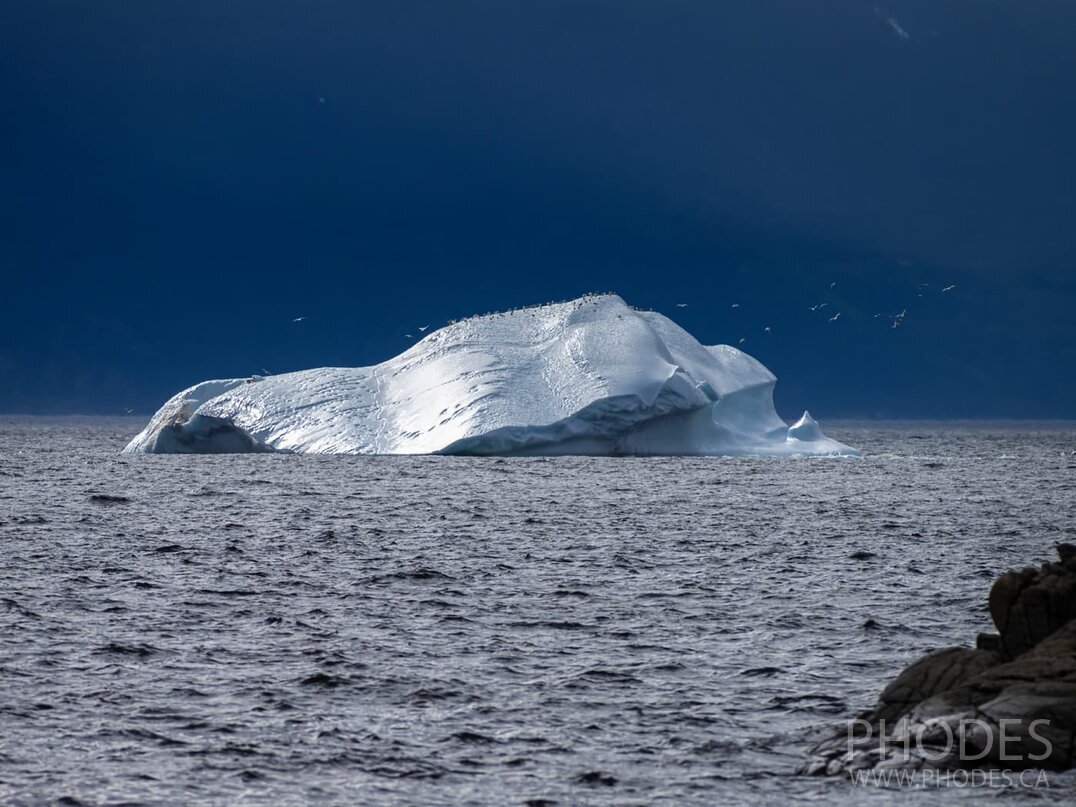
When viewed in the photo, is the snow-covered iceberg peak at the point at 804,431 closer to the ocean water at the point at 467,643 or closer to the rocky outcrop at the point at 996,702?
the ocean water at the point at 467,643

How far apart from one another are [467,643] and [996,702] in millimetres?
5488

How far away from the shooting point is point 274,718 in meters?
9.54

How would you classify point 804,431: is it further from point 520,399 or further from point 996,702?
point 996,702

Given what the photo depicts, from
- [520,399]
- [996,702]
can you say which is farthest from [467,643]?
[520,399]

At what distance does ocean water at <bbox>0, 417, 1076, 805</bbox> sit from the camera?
27.1 ft

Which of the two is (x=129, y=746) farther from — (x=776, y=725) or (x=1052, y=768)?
(x=1052, y=768)

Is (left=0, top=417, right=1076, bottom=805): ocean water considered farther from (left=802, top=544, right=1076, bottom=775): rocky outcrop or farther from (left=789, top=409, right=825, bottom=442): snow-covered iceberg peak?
(left=789, top=409, right=825, bottom=442): snow-covered iceberg peak

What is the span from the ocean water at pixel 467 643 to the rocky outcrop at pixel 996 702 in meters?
0.26

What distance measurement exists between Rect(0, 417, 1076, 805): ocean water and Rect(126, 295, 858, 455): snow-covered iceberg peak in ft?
37.0

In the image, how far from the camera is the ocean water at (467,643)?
8.27 meters

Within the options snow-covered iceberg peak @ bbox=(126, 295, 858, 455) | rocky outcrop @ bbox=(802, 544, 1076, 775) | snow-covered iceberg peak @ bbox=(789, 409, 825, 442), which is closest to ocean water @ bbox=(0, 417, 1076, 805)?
rocky outcrop @ bbox=(802, 544, 1076, 775)

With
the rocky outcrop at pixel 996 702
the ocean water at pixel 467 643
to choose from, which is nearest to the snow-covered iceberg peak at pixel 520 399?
the ocean water at pixel 467 643

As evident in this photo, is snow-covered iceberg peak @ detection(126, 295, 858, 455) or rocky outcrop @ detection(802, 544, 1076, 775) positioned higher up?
snow-covered iceberg peak @ detection(126, 295, 858, 455)

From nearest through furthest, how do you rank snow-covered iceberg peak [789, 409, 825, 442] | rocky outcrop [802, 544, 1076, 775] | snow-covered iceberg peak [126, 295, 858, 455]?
rocky outcrop [802, 544, 1076, 775] → snow-covered iceberg peak [126, 295, 858, 455] → snow-covered iceberg peak [789, 409, 825, 442]
